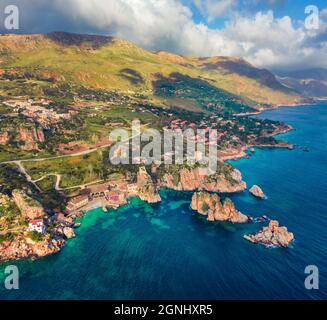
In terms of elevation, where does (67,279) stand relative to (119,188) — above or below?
below

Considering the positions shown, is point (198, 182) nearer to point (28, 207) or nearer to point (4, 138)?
point (28, 207)

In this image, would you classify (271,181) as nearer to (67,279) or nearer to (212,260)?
(212,260)

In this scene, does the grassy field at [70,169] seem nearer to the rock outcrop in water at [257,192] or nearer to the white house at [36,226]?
the white house at [36,226]

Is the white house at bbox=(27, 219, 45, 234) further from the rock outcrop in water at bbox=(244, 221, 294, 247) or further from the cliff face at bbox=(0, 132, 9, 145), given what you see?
the cliff face at bbox=(0, 132, 9, 145)

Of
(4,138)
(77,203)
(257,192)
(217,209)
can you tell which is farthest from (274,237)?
(4,138)

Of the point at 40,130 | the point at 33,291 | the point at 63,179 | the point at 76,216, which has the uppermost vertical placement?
the point at 40,130

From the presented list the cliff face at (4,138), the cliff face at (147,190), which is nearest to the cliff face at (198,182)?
the cliff face at (147,190)
